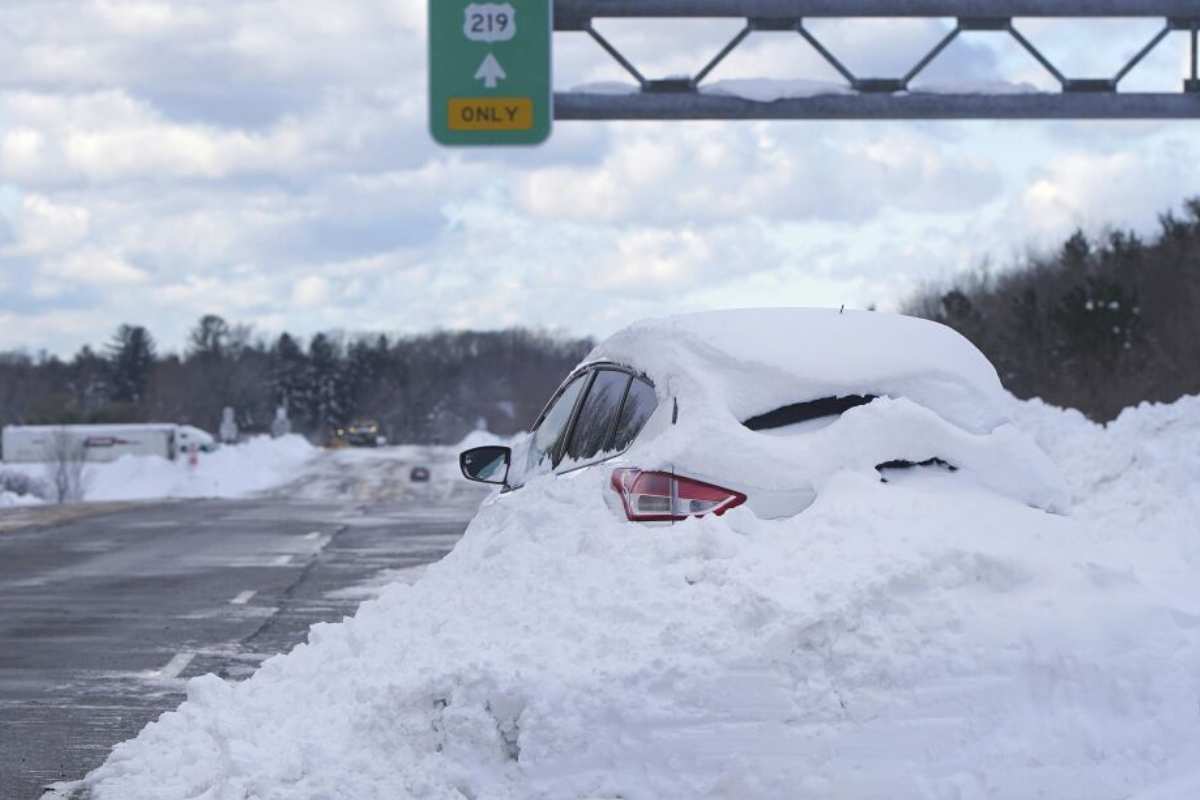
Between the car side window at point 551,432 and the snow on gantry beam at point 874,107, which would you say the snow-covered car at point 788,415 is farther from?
the snow on gantry beam at point 874,107

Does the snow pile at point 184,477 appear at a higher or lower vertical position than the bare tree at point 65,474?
lower

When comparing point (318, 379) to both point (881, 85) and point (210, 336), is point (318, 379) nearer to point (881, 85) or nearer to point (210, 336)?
point (210, 336)

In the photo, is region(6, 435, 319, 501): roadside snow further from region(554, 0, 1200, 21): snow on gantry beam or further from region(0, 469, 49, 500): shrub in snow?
region(554, 0, 1200, 21): snow on gantry beam

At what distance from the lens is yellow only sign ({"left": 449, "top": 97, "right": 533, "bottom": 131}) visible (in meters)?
19.3

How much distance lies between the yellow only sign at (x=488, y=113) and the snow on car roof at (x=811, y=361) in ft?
39.2

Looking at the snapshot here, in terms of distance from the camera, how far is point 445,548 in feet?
69.9

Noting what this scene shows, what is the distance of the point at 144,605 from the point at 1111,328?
3511 centimetres

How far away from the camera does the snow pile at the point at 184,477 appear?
191 feet

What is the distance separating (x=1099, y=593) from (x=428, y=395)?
17362 cm

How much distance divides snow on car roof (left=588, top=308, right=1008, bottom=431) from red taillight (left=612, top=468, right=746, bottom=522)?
395 mm

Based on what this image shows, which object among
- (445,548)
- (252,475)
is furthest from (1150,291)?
(445,548)

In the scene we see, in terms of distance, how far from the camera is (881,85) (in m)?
19.1

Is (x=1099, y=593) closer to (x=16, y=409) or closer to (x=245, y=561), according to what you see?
(x=245, y=561)

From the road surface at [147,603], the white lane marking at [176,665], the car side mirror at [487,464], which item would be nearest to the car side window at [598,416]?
the car side mirror at [487,464]
